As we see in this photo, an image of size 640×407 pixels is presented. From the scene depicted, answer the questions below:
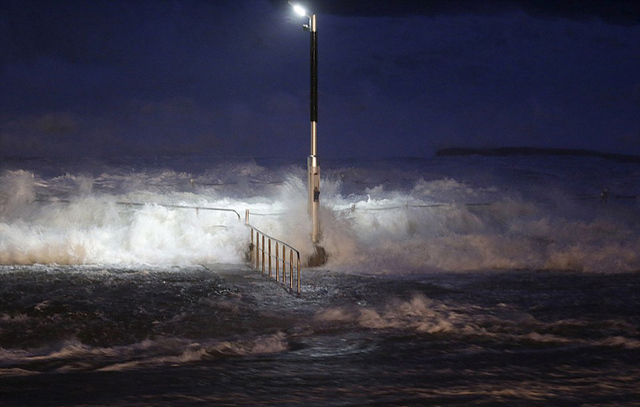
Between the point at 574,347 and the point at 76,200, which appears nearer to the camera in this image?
the point at 574,347

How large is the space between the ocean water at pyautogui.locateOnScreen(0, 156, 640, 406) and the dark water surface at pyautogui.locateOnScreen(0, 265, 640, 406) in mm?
32

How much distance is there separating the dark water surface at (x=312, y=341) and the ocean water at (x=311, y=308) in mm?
32

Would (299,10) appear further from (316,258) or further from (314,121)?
(316,258)

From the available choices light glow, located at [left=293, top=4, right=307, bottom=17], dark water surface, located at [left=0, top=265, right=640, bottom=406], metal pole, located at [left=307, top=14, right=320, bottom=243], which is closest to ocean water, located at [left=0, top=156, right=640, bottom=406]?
dark water surface, located at [left=0, top=265, right=640, bottom=406]

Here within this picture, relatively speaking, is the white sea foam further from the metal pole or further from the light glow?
the light glow

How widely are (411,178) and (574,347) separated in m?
29.4

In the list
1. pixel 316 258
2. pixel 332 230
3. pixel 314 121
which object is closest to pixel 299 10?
pixel 314 121

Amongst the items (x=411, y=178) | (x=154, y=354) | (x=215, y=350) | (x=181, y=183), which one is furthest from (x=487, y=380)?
(x=411, y=178)

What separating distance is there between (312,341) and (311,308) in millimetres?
1971

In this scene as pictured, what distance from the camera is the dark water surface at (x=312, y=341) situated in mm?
5980

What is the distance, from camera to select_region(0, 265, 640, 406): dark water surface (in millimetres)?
5980

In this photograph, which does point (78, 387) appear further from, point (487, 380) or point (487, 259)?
point (487, 259)

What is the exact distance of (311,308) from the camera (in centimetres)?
998

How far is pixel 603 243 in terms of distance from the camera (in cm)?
1695
